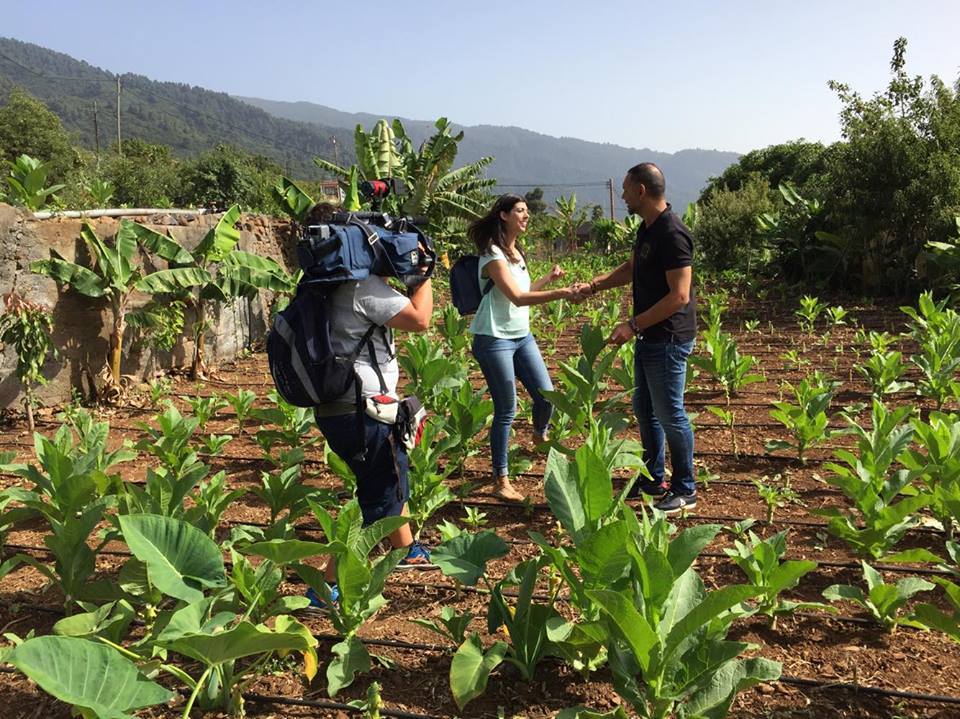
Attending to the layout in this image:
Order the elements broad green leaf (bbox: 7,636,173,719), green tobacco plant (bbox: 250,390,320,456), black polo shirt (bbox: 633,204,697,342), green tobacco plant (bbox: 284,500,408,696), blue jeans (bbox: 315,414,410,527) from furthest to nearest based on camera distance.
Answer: green tobacco plant (bbox: 250,390,320,456)
black polo shirt (bbox: 633,204,697,342)
blue jeans (bbox: 315,414,410,527)
green tobacco plant (bbox: 284,500,408,696)
broad green leaf (bbox: 7,636,173,719)

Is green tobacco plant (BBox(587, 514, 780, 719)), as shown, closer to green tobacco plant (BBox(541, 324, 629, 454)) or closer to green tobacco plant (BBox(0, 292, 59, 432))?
green tobacco plant (BBox(541, 324, 629, 454))

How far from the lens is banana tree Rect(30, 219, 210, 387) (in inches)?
257

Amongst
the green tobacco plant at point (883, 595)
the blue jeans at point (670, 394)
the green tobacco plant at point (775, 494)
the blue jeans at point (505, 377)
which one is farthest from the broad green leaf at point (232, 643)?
the green tobacco plant at point (775, 494)

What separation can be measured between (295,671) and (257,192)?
112 ft

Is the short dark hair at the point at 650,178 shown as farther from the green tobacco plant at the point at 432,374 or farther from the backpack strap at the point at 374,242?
the green tobacco plant at the point at 432,374

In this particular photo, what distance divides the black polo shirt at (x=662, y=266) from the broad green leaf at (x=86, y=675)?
8.97 feet

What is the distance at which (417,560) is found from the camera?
336 cm

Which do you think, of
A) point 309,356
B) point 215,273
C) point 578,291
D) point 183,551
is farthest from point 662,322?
point 215,273

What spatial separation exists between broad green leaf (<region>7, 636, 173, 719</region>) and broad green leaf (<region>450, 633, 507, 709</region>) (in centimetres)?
86

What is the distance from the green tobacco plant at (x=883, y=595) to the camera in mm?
2672

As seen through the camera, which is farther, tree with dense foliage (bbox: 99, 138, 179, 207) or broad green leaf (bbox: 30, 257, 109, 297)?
tree with dense foliage (bbox: 99, 138, 179, 207)

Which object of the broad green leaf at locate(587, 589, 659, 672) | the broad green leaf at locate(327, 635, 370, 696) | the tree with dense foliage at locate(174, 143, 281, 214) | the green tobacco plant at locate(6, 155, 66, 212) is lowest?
the broad green leaf at locate(327, 635, 370, 696)

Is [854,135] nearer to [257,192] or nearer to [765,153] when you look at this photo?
[765,153]

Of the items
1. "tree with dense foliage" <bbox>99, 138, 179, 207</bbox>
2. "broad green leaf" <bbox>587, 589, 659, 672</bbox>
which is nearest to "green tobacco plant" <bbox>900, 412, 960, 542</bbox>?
"broad green leaf" <bbox>587, 589, 659, 672</bbox>
